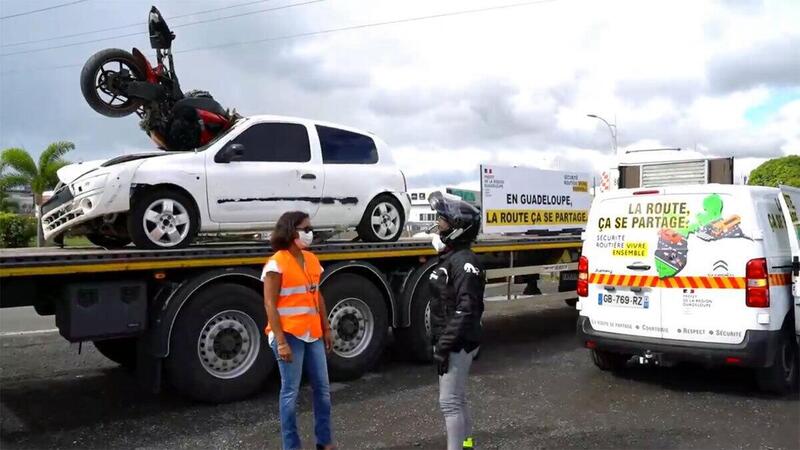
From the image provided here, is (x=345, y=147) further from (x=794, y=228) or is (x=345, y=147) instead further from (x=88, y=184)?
(x=794, y=228)

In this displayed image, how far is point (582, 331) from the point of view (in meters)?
6.80

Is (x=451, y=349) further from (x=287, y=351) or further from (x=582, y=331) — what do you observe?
(x=582, y=331)

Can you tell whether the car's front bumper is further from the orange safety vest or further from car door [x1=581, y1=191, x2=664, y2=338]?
the orange safety vest

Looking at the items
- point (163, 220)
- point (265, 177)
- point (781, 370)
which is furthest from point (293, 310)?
point (781, 370)

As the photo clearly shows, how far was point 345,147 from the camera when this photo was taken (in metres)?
7.61

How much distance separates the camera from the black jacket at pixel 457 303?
3922 millimetres

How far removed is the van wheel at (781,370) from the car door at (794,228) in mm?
183

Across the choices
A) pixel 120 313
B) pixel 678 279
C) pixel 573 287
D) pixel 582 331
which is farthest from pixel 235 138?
pixel 573 287

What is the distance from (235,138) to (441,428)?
348cm

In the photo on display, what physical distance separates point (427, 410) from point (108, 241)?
145 inches

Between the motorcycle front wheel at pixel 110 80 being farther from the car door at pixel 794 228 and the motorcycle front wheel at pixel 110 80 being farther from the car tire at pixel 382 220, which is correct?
the car door at pixel 794 228

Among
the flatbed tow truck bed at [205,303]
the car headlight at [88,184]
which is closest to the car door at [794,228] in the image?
the flatbed tow truck bed at [205,303]

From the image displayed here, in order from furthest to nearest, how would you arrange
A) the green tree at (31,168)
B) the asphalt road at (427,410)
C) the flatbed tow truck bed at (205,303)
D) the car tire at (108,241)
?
the green tree at (31,168)
the car tire at (108,241)
the flatbed tow truck bed at (205,303)
the asphalt road at (427,410)

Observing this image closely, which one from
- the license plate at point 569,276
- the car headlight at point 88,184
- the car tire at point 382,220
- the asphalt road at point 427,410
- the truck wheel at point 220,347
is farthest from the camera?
the license plate at point 569,276
